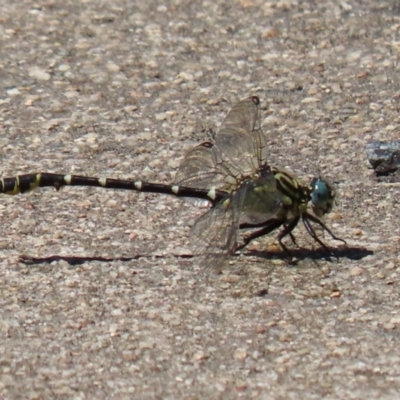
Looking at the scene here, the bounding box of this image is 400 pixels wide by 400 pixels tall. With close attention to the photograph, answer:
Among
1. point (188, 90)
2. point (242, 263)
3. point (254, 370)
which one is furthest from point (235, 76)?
point (254, 370)

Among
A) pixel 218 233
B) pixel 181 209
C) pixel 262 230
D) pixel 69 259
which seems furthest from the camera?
pixel 181 209

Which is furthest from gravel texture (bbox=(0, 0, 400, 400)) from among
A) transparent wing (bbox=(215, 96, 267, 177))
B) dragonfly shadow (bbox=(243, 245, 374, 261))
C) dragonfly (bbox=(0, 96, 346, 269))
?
transparent wing (bbox=(215, 96, 267, 177))

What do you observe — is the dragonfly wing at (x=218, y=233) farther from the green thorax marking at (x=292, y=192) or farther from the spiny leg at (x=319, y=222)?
the spiny leg at (x=319, y=222)

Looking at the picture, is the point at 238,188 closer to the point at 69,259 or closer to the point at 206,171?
the point at 206,171

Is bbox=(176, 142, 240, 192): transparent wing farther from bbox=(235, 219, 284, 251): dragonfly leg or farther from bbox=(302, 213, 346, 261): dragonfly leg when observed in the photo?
bbox=(302, 213, 346, 261): dragonfly leg

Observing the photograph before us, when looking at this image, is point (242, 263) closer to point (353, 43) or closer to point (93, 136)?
point (93, 136)

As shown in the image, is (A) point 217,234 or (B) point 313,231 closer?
(A) point 217,234

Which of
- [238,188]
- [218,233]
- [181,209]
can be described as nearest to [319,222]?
[238,188]
